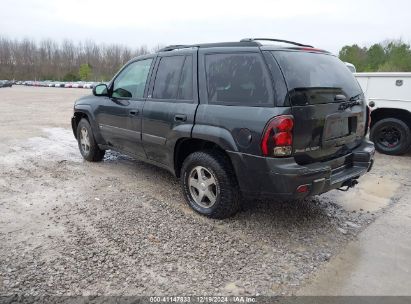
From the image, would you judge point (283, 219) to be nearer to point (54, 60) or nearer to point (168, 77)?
point (168, 77)

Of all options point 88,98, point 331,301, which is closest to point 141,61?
point 88,98

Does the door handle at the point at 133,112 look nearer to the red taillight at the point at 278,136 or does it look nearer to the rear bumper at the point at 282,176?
the rear bumper at the point at 282,176

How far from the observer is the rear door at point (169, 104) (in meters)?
4.02

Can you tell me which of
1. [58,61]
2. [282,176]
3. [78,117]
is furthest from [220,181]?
[58,61]

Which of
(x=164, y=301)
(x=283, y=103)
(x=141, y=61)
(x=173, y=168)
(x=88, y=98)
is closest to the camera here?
(x=164, y=301)

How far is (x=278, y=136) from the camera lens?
10.4ft

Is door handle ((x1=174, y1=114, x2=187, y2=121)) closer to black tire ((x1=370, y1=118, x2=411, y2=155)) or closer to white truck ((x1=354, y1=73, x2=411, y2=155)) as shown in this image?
white truck ((x1=354, y1=73, x2=411, y2=155))

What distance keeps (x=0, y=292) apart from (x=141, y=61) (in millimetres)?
3333

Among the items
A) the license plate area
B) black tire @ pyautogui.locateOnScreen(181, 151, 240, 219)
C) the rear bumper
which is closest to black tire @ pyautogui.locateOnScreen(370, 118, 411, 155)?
the license plate area

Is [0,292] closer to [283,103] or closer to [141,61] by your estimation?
[283,103]

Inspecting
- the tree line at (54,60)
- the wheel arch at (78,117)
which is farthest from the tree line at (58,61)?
the wheel arch at (78,117)

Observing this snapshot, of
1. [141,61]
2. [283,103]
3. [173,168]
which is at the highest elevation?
[141,61]

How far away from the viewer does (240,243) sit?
3.46 m

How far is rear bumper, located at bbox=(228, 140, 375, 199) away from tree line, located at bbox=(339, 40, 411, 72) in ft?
112
